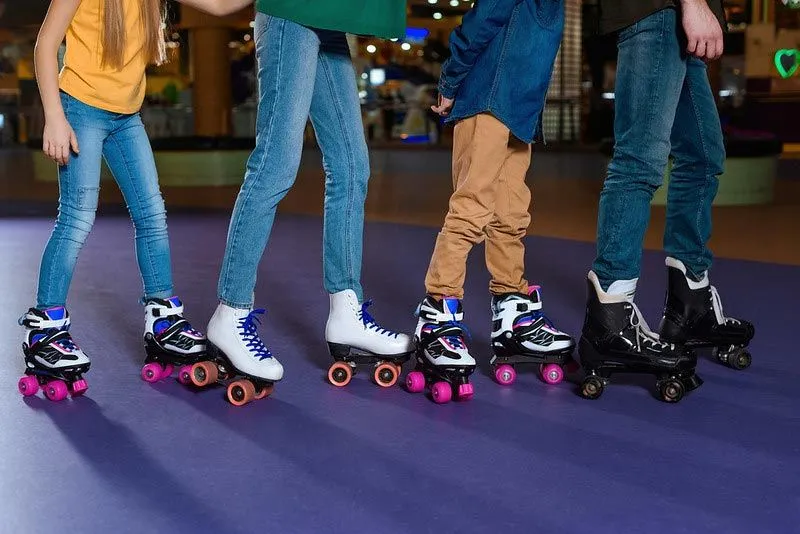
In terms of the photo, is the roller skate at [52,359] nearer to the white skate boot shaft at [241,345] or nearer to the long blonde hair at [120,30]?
the white skate boot shaft at [241,345]

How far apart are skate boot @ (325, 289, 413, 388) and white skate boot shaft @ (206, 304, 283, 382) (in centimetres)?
22

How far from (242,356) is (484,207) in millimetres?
691

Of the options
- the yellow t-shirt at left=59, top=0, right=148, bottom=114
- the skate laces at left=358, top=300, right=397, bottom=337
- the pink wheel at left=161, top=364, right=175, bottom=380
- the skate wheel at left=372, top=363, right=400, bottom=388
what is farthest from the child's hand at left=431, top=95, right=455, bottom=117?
the pink wheel at left=161, top=364, right=175, bottom=380

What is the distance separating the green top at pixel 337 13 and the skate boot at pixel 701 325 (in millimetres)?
1094

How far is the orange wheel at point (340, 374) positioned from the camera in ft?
9.34

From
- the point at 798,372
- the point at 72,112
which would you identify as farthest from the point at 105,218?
Answer: the point at 798,372

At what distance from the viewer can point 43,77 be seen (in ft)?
8.47

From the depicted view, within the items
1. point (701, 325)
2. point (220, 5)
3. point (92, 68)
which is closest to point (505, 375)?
point (701, 325)

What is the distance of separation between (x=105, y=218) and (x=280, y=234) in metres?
1.61

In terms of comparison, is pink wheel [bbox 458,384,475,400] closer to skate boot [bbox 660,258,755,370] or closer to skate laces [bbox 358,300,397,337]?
skate laces [bbox 358,300,397,337]

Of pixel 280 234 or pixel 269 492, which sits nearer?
pixel 269 492

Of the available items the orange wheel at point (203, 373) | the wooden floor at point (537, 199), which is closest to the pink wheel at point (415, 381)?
the orange wheel at point (203, 373)

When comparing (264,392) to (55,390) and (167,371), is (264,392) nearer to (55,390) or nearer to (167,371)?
(167,371)

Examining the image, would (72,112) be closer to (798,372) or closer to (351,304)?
(351,304)
